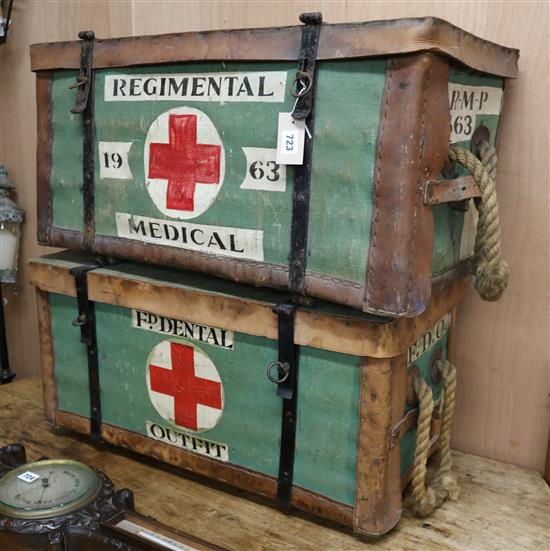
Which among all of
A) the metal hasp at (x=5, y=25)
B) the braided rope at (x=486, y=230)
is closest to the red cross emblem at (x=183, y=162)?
the braided rope at (x=486, y=230)

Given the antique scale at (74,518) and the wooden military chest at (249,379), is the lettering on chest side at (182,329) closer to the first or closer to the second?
the wooden military chest at (249,379)

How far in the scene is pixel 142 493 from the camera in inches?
42.4

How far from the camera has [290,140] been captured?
2.85 ft

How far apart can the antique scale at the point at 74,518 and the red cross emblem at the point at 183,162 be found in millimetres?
437

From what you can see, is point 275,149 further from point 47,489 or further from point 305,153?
point 47,489

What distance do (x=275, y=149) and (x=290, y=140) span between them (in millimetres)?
34

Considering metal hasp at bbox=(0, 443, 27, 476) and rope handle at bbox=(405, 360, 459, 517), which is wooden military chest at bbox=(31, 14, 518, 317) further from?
metal hasp at bbox=(0, 443, 27, 476)

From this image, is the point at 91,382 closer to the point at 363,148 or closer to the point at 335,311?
the point at 335,311

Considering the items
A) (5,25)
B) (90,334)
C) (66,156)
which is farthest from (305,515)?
(5,25)

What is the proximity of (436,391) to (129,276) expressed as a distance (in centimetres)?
54

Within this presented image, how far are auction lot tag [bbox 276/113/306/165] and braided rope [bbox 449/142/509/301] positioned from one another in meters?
0.20

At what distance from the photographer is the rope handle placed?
3.18ft

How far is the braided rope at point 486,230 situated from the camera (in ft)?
2.89

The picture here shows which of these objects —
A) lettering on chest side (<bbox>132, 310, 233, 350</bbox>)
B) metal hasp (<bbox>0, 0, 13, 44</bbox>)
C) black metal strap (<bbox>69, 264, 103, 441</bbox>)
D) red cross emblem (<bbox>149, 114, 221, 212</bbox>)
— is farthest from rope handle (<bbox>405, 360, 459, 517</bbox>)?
metal hasp (<bbox>0, 0, 13, 44</bbox>)
